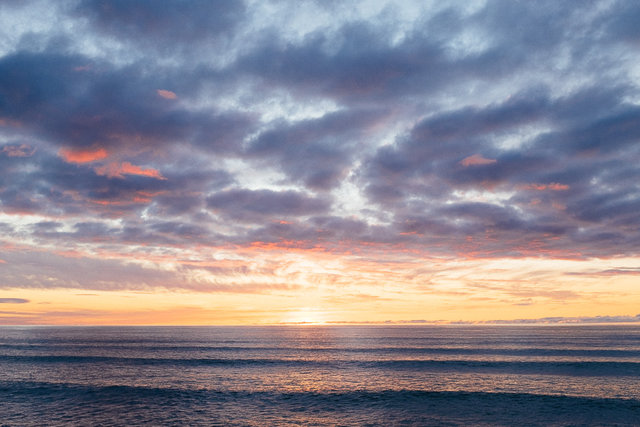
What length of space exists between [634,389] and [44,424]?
211 ft

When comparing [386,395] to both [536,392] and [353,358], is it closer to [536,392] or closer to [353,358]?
[536,392]

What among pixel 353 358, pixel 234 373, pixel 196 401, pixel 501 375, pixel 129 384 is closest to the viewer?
pixel 196 401

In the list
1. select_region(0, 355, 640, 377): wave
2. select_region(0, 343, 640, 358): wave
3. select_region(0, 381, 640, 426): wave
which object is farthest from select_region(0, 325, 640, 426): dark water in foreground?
select_region(0, 343, 640, 358): wave

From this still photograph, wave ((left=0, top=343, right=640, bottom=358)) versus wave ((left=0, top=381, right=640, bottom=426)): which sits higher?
wave ((left=0, top=381, right=640, bottom=426))

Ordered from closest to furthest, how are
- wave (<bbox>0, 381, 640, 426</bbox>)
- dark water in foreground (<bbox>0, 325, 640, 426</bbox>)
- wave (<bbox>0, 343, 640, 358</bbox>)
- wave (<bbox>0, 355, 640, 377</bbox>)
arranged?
wave (<bbox>0, 381, 640, 426</bbox>), dark water in foreground (<bbox>0, 325, 640, 426</bbox>), wave (<bbox>0, 355, 640, 377</bbox>), wave (<bbox>0, 343, 640, 358</bbox>)

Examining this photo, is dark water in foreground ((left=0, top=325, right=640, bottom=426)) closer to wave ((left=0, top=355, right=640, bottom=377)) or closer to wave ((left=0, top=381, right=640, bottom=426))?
wave ((left=0, top=381, right=640, bottom=426))

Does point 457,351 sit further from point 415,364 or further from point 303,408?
point 303,408

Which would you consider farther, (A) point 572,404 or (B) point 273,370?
(B) point 273,370

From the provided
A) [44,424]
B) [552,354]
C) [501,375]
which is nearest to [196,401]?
[44,424]

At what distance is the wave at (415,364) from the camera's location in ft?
A: 210

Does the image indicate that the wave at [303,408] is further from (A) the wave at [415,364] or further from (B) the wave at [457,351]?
(B) the wave at [457,351]

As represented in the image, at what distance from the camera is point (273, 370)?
6812 cm

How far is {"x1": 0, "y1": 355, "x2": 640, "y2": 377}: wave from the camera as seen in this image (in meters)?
64.1

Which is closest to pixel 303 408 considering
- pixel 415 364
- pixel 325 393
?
pixel 325 393
